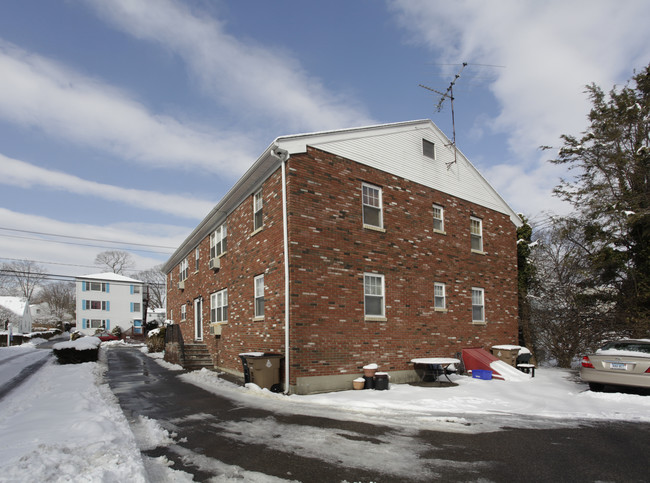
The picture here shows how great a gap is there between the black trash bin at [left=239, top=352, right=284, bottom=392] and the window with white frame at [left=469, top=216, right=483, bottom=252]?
9.89 metres

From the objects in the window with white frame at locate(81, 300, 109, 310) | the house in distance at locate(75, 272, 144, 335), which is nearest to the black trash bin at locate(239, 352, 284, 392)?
the house in distance at locate(75, 272, 144, 335)

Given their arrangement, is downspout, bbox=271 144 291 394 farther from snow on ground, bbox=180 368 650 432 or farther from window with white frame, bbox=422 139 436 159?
window with white frame, bbox=422 139 436 159

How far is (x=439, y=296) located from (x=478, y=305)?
8.62ft

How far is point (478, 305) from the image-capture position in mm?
16516

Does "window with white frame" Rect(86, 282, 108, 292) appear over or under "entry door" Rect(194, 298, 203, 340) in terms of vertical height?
over

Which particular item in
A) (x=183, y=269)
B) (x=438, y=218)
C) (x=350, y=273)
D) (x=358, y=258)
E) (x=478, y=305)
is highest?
(x=438, y=218)

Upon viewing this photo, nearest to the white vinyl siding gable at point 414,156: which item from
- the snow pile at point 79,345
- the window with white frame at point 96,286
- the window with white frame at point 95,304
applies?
the snow pile at point 79,345

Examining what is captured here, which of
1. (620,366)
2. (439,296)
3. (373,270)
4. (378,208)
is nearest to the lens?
(620,366)

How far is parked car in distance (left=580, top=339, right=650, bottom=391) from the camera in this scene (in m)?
9.26

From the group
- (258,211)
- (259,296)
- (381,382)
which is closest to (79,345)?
(259,296)

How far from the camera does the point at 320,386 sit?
10.9 metres

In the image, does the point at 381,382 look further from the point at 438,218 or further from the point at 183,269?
the point at 183,269

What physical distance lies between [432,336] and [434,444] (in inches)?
325

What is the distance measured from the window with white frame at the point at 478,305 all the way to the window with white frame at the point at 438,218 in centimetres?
290
